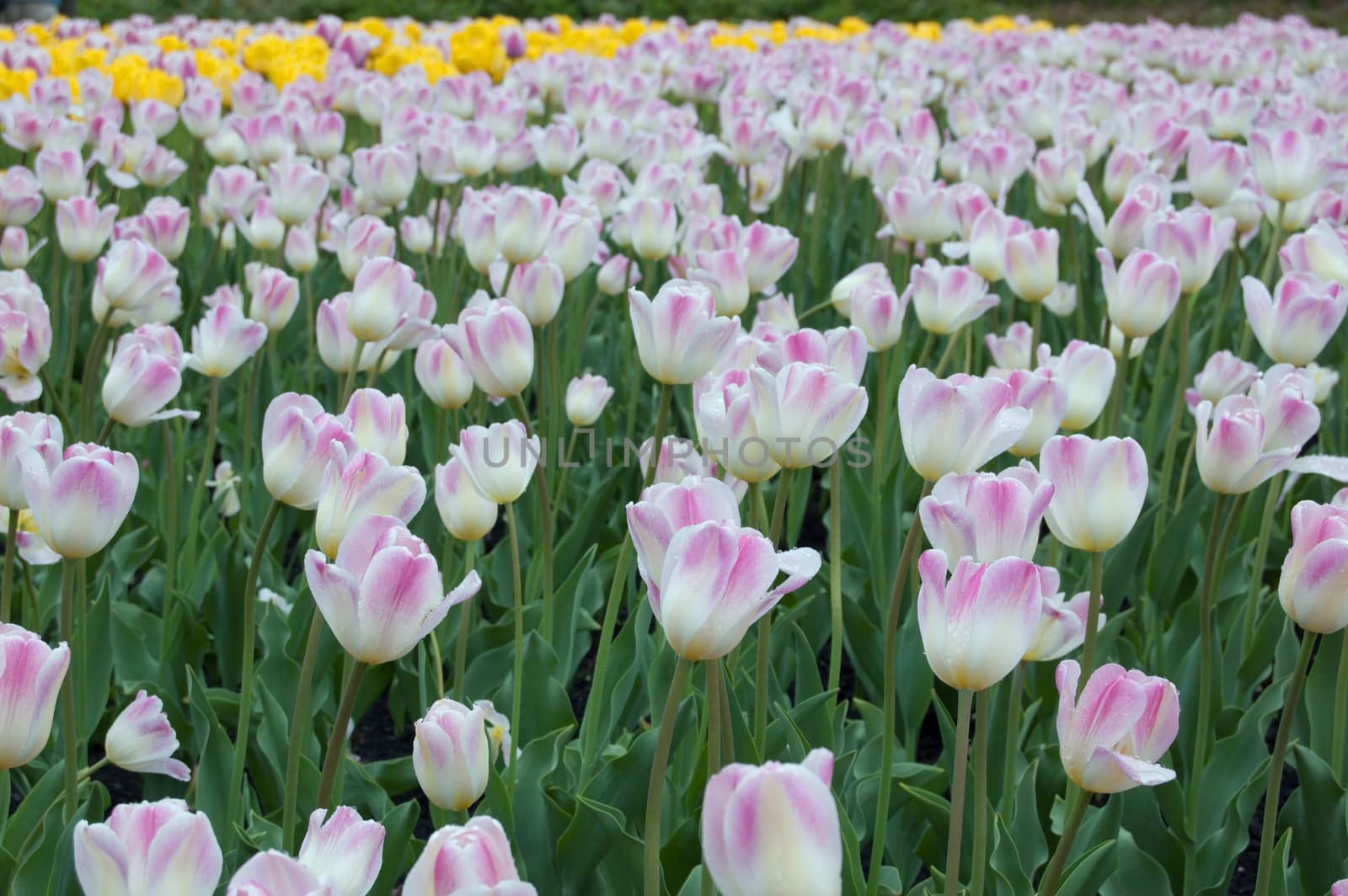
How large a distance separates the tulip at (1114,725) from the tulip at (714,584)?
0.25 metres

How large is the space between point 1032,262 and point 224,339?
3.87 ft

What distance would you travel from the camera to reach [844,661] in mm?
2574

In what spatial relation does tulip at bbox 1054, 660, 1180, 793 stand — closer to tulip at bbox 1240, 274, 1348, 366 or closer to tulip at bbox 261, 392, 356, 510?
tulip at bbox 261, 392, 356, 510

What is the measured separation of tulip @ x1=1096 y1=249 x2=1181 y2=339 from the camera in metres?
1.86

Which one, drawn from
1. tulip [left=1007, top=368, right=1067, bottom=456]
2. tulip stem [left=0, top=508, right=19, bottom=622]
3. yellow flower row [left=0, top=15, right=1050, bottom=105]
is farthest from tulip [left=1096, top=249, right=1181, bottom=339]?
yellow flower row [left=0, top=15, right=1050, bottom=105]

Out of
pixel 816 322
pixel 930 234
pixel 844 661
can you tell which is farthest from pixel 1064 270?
pixel 844 661

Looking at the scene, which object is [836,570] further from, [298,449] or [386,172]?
[386,172]

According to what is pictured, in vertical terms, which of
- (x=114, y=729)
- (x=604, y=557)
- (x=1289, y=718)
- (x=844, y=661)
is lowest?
(x=844, y=661)

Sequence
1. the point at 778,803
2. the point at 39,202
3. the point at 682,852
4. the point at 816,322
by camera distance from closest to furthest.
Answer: the point at 778,803
the point at 682,852
the point at 39,202
the point at 816,322

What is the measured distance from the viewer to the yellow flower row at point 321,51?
429 centimetres

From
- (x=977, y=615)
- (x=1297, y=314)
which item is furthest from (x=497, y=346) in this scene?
(x=1297, y=314)

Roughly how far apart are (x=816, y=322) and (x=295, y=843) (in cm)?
224

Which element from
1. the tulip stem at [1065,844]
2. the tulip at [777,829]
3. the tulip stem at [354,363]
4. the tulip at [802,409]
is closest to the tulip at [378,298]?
the tulip stem at [354,363]

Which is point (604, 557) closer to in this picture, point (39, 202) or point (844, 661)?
point (844, 661)
